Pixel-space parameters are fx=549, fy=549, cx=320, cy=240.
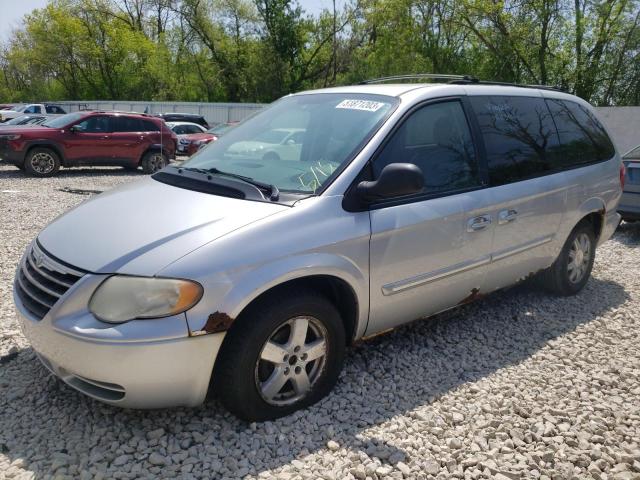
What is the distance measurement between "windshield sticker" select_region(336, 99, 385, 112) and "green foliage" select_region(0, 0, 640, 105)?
846 inches

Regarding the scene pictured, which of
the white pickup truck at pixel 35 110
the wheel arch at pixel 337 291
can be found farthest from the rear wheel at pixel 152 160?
the white pickup truck at pixel 35 110

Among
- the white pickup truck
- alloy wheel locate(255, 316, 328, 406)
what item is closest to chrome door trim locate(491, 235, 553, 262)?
alloy wheel locate(255, 316, 328, 406)

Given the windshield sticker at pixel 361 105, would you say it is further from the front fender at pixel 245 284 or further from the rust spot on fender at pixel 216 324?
the rust spot on fender at pixel 216 324

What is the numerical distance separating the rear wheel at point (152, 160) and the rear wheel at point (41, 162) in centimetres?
225

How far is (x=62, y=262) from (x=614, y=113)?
16.7 m

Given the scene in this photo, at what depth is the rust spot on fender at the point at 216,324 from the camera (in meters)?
2.51

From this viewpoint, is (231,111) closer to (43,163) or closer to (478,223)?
(43,163)

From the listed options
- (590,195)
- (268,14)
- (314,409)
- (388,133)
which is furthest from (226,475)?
(268,14)

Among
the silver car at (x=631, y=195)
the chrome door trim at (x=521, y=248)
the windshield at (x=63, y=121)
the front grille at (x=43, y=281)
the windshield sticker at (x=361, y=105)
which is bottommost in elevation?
the silver car at (x=631, y=195)

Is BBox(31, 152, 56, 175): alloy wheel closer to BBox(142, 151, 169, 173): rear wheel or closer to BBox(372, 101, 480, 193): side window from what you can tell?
BBox(142, 151, 169, 173): rear wheel

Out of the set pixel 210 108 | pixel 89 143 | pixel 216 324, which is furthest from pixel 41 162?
pixel 210 108

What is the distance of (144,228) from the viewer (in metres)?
2.77

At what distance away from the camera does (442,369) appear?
11.8 ft

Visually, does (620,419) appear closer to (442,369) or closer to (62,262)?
(442,369)
